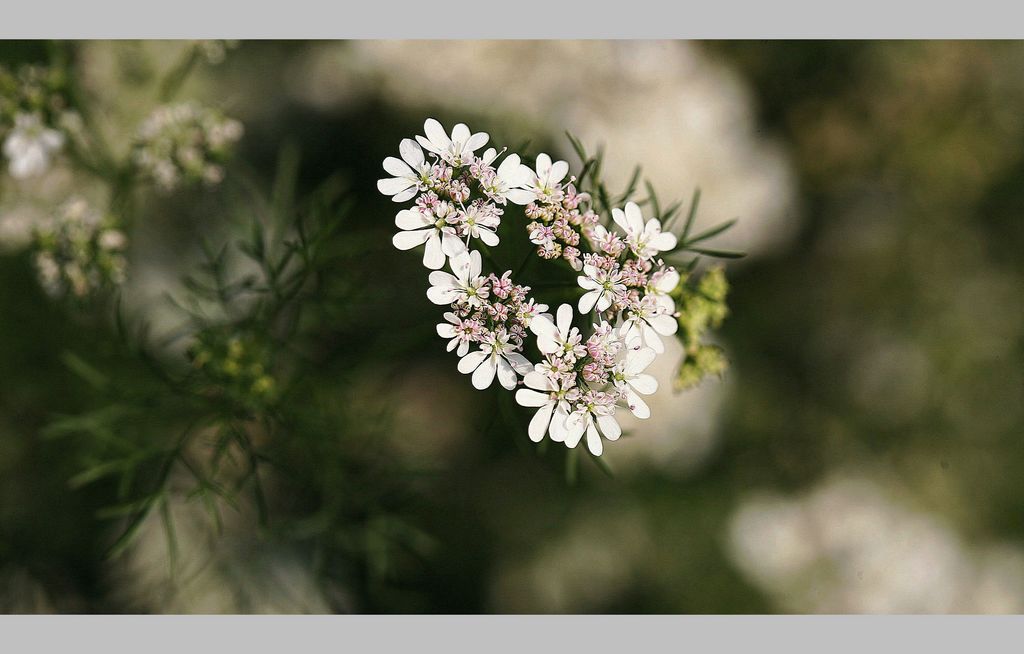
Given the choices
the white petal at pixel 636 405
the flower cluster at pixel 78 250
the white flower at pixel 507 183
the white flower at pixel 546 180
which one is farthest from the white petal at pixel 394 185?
the flower cluster at pixel 78 250

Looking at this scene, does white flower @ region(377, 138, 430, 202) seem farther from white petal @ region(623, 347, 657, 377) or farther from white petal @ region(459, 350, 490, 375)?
white petal @ region(623, 347, 657, 377)

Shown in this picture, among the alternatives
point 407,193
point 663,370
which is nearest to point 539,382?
point 407,193

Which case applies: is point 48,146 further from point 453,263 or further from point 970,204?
point 970,204

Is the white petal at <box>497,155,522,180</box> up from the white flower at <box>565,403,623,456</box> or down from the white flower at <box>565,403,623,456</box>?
up

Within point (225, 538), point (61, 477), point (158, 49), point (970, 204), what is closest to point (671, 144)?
point (970, 204)

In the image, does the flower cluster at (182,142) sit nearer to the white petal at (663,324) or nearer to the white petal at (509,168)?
the white petal at (509,168)

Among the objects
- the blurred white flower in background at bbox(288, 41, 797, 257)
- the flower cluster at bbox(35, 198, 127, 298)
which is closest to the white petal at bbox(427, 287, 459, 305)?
the flower cluster at bbox(35, 198, 127, 298)

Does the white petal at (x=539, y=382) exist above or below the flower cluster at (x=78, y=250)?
below

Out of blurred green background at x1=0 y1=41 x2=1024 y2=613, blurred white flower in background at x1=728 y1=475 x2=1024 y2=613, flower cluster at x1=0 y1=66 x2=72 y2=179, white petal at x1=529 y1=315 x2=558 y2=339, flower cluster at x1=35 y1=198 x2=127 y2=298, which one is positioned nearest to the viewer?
white petal at x1=529 y1=315 x2=558 y2=339
